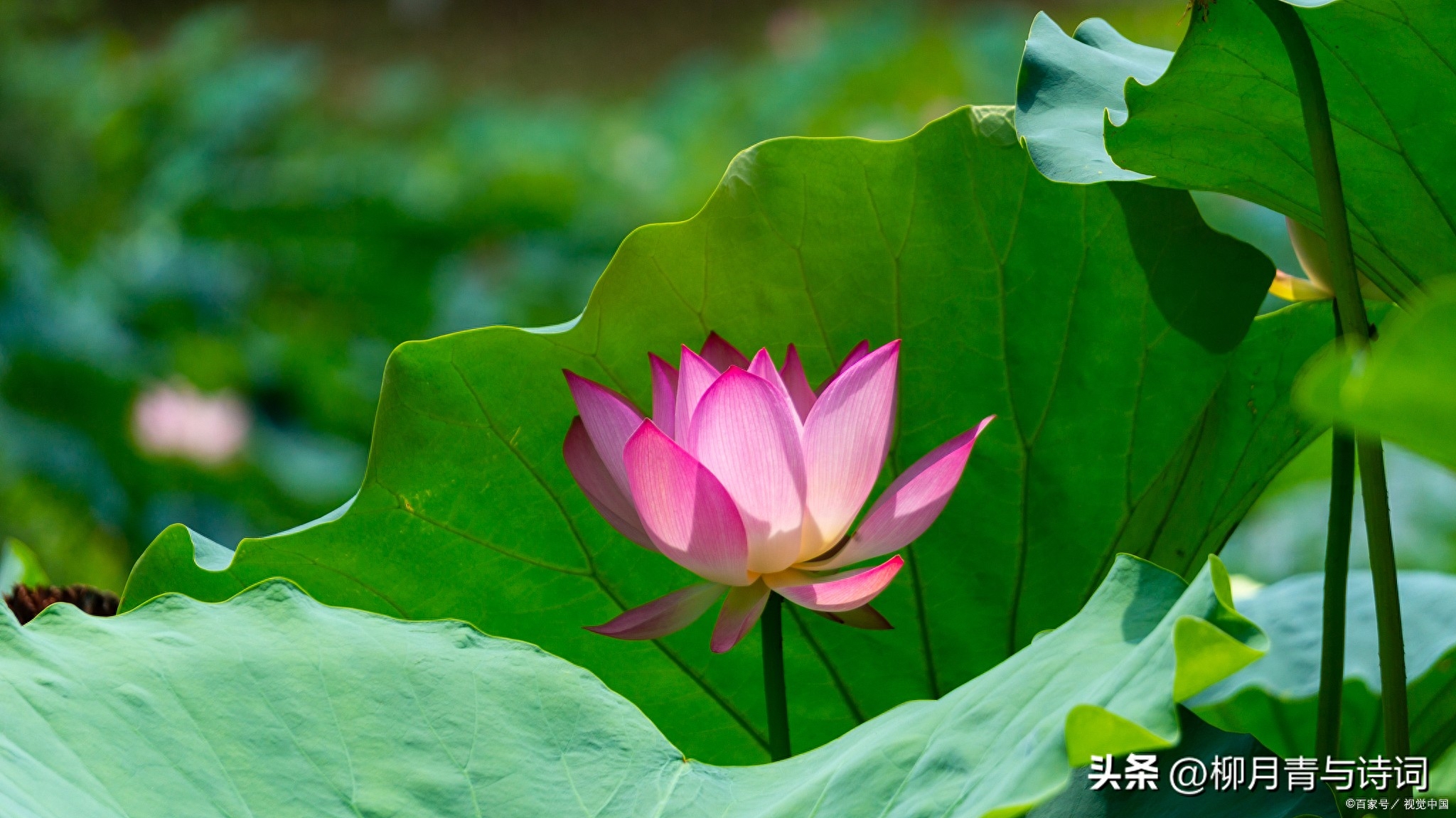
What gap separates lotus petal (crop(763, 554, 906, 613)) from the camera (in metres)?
0.40

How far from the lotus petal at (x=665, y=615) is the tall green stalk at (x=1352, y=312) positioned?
0.69 feet

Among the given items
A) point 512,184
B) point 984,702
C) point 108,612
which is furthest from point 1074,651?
point 512,184

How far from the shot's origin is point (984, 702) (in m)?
0.35

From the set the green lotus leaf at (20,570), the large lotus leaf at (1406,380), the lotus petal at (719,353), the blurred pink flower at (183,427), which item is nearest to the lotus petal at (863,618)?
the lotus petal at (719,353)

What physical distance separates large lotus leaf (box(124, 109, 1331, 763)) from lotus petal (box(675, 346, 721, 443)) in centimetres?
10

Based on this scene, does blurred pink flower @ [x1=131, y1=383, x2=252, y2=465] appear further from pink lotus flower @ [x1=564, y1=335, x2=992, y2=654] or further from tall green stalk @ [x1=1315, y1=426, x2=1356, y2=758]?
tall green stalk @ [x1=1315, y1=426, x2=1356, y2=758]

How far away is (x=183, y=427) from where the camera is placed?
85.8 inches

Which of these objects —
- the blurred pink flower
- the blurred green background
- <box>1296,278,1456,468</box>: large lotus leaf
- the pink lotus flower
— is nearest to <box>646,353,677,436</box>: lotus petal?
the pink lotus flower

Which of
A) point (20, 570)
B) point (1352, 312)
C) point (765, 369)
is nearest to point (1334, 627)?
point (1352, 312)

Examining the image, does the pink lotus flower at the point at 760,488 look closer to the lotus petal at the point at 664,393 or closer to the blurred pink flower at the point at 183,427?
the lotus petal at the point at 664,393

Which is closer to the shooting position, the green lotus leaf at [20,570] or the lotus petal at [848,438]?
the lotus petal at [848,438]

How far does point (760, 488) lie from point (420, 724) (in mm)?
134

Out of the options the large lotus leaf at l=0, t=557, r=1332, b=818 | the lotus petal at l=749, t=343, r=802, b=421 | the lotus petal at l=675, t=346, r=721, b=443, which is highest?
the lotus petal at l=749, t=343, r=802, b=421

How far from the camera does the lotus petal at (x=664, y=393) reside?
46cm
